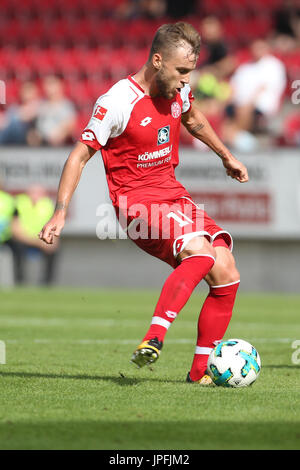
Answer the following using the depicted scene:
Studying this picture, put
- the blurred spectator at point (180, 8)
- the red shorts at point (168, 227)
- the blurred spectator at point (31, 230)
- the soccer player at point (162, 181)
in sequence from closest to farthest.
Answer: the soccer player at point (162, 181)
the red shorts at point (168, 227)
the blurred spectator at point (31, 230)
the blurred spectator at point (180, 8)

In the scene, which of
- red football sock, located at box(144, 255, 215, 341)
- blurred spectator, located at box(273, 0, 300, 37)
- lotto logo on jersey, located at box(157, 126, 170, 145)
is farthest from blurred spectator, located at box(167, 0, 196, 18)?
red football sock, located at box(144, 255, 215, 341)

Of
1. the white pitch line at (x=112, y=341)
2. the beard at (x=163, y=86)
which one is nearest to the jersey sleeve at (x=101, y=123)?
the beard at (x=163, y=86)

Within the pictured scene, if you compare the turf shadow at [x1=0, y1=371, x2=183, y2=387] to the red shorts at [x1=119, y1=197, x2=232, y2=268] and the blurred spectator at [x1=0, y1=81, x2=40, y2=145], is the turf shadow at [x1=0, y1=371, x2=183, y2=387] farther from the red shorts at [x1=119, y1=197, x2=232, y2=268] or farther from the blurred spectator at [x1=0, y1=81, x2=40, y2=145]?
the blurred spectator at [x1=0, y1=81, x2=40, y2=145]

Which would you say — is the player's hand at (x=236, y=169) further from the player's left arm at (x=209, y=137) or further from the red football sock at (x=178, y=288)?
the red football sock at (x=178, y=288)

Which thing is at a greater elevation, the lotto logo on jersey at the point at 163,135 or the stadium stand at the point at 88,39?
the stadium stand at the point at 88,39

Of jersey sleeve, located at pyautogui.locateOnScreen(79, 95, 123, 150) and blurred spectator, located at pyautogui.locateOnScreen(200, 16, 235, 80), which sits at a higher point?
blurred spectator, located at pyautogui.locateOnScreen(200, 16, 235, 80)

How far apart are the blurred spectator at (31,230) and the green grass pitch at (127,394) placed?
5136 mm

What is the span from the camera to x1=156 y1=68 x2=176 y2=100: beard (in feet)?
17.0

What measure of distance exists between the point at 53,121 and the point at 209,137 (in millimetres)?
10184

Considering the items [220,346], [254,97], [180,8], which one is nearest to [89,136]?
[220,346]

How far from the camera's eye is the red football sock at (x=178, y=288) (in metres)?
4.96

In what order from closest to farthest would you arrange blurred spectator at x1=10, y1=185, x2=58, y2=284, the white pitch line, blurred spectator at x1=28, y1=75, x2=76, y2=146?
the white pitch line, blurred spectator at x1=10, y1=185, x2=58, y2=284, blurred spectator at x1=28, y1=75, x2=76, y2=146

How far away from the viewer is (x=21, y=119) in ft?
51.3

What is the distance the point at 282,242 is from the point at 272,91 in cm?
256
